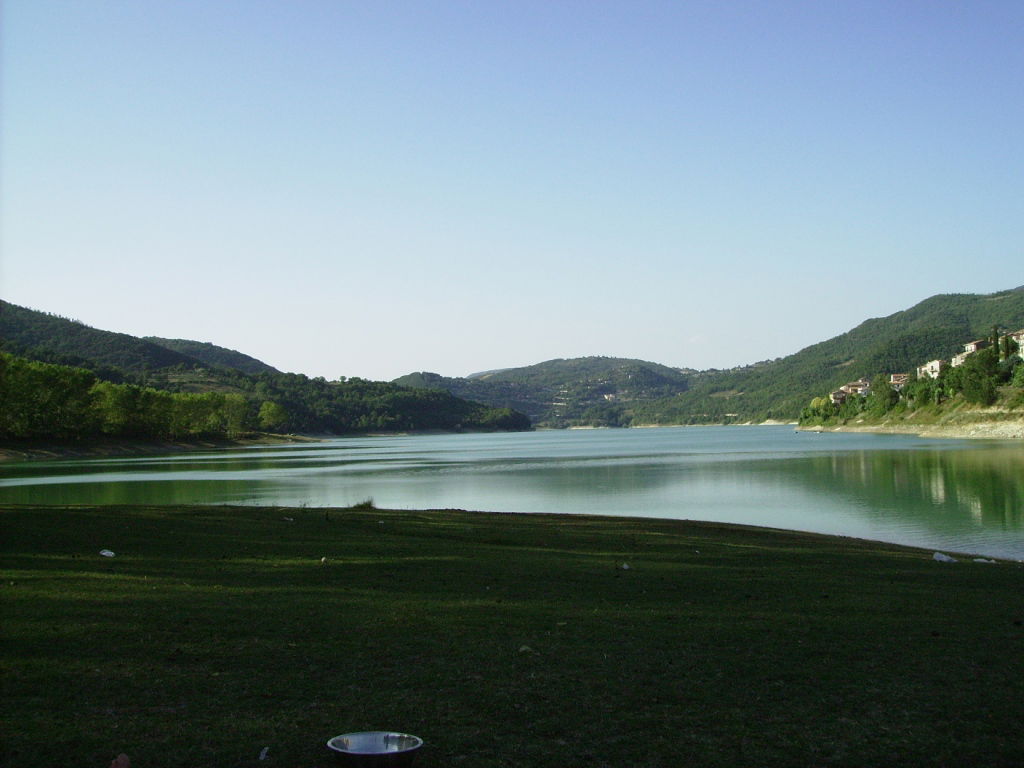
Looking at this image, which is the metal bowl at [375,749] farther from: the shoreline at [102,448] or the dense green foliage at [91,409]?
the shoreline at [102,448]

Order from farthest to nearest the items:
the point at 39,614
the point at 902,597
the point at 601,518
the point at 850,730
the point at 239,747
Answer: the point at 601,518
the point at 902,597
the point at 39,614
the point at 850,730
the point at 239,747

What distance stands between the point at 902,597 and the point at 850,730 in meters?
6.54

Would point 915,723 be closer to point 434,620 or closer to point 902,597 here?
point 434,620

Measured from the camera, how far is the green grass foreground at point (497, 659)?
6043 mm

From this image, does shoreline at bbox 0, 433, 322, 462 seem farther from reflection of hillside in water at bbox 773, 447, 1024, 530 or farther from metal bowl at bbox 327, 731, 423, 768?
metal bowl at bbox 327, 731, 423, 768

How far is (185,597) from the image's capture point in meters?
10.5

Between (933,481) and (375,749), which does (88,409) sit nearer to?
(933,481)

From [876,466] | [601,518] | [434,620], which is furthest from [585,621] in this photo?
[876,466]

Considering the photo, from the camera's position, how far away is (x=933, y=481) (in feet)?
149

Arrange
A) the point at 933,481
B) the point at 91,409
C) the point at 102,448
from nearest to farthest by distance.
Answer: the point at 933,481 < the point at 102,448 < the point at 91,409

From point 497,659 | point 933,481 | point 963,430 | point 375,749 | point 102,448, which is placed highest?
point 102,448

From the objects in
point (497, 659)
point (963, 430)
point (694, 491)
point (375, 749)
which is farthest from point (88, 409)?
point (963, 430)

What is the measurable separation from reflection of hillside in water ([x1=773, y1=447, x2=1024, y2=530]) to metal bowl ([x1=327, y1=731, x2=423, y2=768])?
2684 centimetres

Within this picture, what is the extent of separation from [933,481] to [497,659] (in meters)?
43.4
